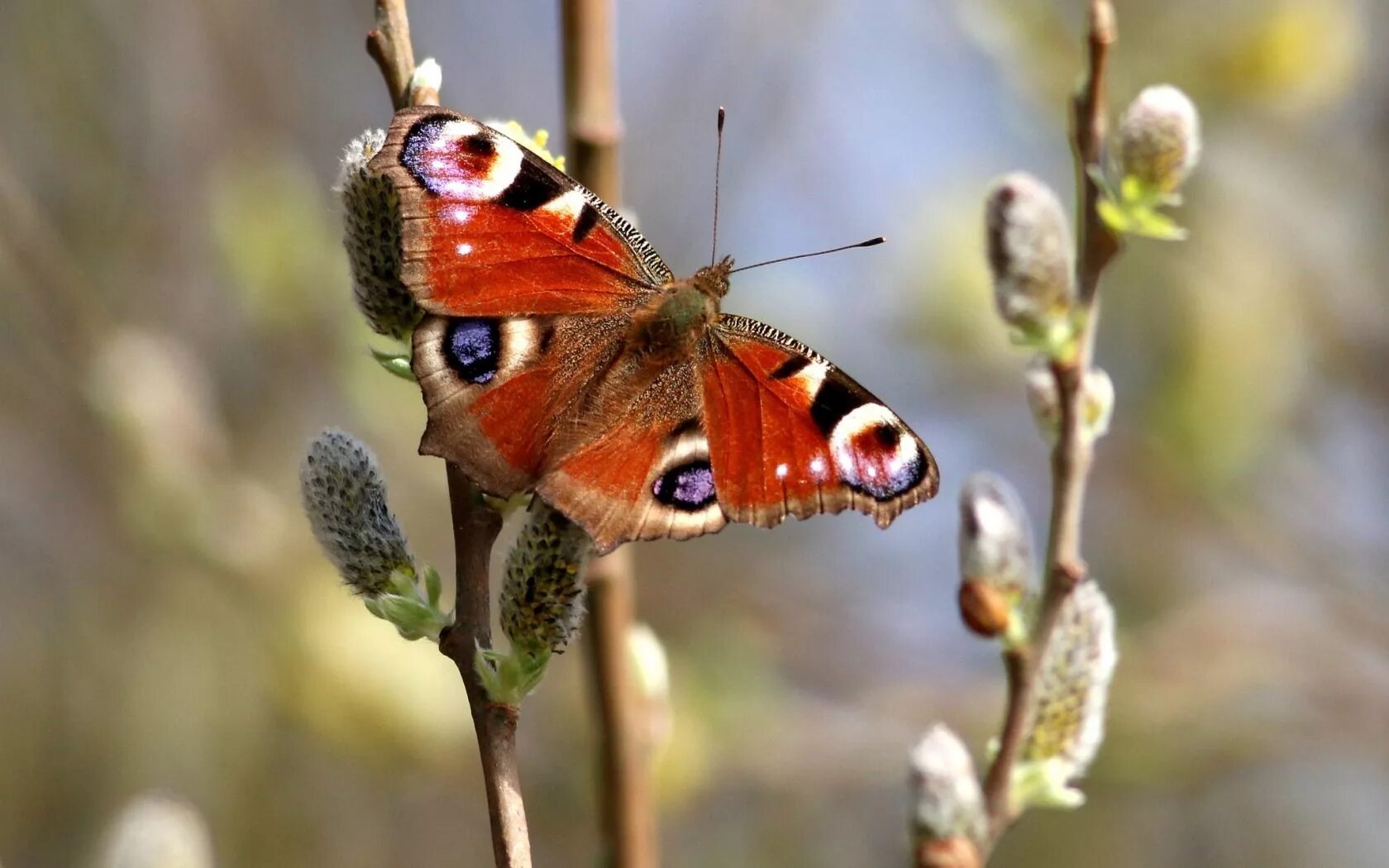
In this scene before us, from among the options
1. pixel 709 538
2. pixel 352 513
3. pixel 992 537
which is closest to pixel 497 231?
pixel 352 513

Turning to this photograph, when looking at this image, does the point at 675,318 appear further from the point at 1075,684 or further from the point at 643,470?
the point at 1075,684

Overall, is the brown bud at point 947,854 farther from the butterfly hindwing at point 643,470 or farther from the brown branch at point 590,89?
the brown branch at point 590,89

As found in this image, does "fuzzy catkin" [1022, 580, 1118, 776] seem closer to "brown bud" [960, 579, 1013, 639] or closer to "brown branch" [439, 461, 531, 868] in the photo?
"brown bud" [960, 579, 1013, 639]

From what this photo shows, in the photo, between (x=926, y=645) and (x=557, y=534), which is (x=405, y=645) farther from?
(x=557, y=534)

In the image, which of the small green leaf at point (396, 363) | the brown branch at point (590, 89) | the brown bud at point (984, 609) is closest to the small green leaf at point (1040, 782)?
the brown bud at point (984, 609)

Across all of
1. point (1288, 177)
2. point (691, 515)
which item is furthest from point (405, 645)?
point (1288, 177)

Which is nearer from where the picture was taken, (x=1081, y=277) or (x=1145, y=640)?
(x=1081, y=277)
